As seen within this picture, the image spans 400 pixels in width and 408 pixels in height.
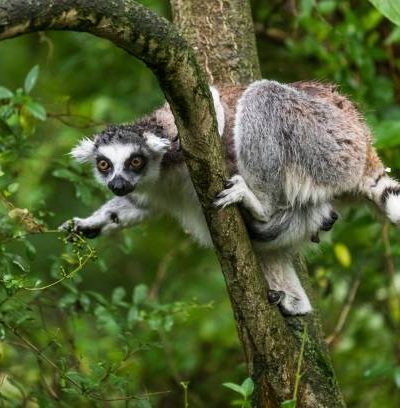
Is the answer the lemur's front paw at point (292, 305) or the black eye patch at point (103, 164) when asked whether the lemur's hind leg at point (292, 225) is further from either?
the black eye patch at point (103, 164)

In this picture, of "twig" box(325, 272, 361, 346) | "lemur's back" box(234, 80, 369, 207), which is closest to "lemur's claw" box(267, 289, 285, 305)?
"lemur's back" box(234, 80, 369, 207)

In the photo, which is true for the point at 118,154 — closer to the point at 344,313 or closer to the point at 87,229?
the point at 87,229

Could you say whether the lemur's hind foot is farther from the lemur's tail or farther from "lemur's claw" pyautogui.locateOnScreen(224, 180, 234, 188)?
"lemur's claw" pyautogui.locateOnScreen(224, 180, 234, 188)

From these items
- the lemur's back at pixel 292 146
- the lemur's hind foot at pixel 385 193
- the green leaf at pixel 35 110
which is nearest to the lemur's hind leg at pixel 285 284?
the lemur's back at pixel 292 146

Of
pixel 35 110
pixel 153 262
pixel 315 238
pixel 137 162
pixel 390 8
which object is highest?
pixel 390 8

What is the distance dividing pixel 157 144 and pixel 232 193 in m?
1.17

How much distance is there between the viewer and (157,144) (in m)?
5.89

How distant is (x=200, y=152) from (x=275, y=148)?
1.23m

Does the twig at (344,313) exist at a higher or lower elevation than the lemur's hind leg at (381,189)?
lower

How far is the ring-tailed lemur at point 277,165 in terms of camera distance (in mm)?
5688

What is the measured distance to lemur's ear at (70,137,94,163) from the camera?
639 cm

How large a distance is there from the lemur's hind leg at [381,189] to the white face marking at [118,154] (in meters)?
1.63

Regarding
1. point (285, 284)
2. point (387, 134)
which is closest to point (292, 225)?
point (285, 284)

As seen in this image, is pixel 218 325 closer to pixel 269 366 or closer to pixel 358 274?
pixel 358 274
